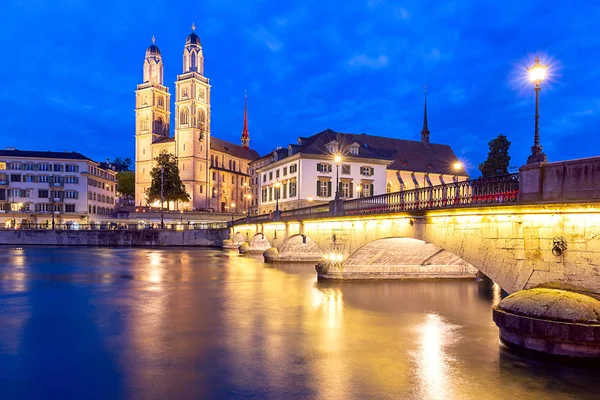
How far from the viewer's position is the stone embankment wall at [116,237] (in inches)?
3268

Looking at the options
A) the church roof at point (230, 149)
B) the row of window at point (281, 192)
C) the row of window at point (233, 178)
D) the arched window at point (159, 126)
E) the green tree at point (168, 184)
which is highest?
the arched window at point (159, 126)

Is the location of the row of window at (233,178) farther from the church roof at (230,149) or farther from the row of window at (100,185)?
the row of window at (100,185)

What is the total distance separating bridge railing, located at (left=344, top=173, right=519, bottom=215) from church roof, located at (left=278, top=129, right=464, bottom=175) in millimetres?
44164

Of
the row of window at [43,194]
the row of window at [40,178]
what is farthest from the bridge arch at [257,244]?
the row of window at [40,178]

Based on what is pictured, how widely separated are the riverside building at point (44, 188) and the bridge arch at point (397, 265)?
8034cm

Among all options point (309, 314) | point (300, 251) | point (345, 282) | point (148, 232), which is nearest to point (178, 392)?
point (309, 314)

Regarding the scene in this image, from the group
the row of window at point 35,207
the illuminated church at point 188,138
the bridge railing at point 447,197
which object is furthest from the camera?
the illuminated church at point 188,138

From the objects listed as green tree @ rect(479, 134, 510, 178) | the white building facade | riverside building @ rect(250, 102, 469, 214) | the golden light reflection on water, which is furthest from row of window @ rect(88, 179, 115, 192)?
the golden light reflection on water

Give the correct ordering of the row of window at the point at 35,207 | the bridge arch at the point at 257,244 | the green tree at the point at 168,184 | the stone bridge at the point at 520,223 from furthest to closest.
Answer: the green tree at the point at 168,184 → the row of window at the point at 35,207 → the bridge arch at the point at 257,244 → the stone bridge at the point at 520,223

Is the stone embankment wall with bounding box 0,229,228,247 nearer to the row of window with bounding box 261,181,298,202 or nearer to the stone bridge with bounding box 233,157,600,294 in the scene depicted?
the row of window with bounding box 261,181,298,202

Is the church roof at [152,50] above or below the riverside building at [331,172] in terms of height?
above

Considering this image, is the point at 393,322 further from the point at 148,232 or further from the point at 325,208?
the point at 148,232

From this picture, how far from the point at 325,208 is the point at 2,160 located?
3456 inches

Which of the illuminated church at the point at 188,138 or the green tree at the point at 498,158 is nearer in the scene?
the green tree at the point at 498,158
